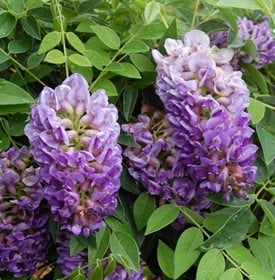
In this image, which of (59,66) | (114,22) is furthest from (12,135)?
(114,22)

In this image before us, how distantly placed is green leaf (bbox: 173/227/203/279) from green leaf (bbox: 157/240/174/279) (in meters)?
0.04

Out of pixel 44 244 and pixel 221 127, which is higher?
pixel 221 127

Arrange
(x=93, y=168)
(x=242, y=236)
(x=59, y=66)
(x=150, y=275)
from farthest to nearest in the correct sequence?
(x=150, y=275) → (x=59, y=66) → (x=242, y=236) → (x=93, y=168)

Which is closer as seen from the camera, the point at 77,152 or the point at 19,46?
the point at 77,152

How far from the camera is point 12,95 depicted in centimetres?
86

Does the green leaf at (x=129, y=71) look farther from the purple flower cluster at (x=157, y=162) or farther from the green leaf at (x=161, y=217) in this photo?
the green leaf at (x=161, y=217)

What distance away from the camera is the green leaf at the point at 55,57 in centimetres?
86

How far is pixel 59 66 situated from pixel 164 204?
9.8 inches

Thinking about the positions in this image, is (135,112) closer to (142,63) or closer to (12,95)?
(142,63)

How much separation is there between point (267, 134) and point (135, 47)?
0.21 metres

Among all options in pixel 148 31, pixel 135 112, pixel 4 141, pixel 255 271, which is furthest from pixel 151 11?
pixel 255 271

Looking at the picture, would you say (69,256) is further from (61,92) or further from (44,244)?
(61,92)

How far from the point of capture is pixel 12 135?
90 centimetres

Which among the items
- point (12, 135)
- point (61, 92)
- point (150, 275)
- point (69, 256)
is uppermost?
point (61, 92)
